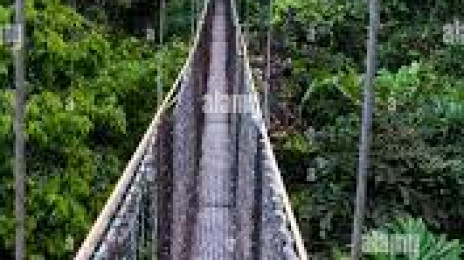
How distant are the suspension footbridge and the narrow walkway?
0.05 feet

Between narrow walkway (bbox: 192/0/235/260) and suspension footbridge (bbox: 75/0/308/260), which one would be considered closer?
suspension footbridge (bbox: 75/0/308/260)

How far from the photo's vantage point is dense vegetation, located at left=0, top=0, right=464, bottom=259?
1137 cm

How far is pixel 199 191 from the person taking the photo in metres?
14.3

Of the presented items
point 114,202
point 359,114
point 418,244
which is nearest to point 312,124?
point 359,114

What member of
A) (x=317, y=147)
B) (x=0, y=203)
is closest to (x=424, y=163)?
(x=317, y=147)

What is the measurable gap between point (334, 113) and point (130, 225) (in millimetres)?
8446

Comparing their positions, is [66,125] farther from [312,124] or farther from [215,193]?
[312,124]

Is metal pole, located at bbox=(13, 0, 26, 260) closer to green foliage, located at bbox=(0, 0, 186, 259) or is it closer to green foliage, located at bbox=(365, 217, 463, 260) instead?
green foliage, located at bbox=(0, 0, 186, 259)

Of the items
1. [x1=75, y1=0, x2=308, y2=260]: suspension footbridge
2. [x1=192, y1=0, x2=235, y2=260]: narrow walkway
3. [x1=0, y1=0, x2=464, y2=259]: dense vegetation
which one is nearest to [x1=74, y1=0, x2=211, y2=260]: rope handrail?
[x1=75, y1=0, x2=308, y2=260]: suspension footbridge

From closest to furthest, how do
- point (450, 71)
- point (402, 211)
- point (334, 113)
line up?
point (402, 211)
point (334, 113)
point (450, 71)

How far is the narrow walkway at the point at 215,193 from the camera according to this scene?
→ 1222 centimetres

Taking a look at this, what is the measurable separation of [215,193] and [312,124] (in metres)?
2.12

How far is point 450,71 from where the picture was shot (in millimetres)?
16594

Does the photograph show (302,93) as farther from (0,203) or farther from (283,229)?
(283,229)
